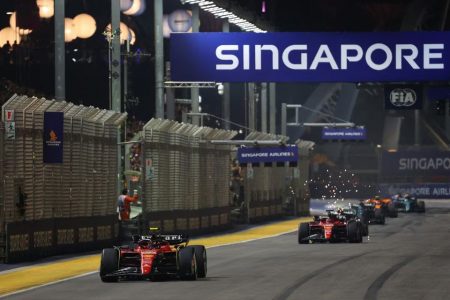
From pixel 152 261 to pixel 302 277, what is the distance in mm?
2720

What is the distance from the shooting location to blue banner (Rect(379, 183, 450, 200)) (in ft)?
332

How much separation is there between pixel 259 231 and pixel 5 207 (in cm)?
2204

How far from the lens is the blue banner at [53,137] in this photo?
3194 cm

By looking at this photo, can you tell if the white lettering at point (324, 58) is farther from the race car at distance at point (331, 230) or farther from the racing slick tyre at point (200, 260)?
the racing slick tyre at point (200, 260)

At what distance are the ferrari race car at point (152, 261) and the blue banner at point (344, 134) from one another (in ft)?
231

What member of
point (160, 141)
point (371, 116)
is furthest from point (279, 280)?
point (371, 116)

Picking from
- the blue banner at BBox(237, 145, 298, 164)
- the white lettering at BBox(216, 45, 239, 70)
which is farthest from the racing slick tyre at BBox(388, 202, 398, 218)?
the white lettering at BBox(216, 45, 239, 70)

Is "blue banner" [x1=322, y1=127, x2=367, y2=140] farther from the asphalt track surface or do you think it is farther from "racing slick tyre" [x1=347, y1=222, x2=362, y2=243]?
the asphalt track surface

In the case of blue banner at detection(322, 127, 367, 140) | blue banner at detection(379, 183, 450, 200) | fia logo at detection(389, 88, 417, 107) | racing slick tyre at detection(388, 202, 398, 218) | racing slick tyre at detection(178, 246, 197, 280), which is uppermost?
blue banner at detection(322, 127, 367, 140)

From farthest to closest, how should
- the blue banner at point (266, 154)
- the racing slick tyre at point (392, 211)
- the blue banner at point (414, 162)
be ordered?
the blue banner at point (414, 162) → the racing slick tyre at point (392, 211) → the blue banner at point (266, 154)

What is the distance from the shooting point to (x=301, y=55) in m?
37.3

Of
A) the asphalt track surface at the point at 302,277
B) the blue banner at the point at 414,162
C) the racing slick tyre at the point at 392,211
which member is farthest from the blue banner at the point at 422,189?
the asphalt track surface at the point at 302,277

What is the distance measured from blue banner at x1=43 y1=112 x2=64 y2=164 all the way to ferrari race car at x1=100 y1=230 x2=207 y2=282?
8.45 meters

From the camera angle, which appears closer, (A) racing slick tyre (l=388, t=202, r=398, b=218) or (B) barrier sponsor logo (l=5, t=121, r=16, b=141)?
(B) barrier sponsor logo (l=5, t=121, r=16, b=141)
